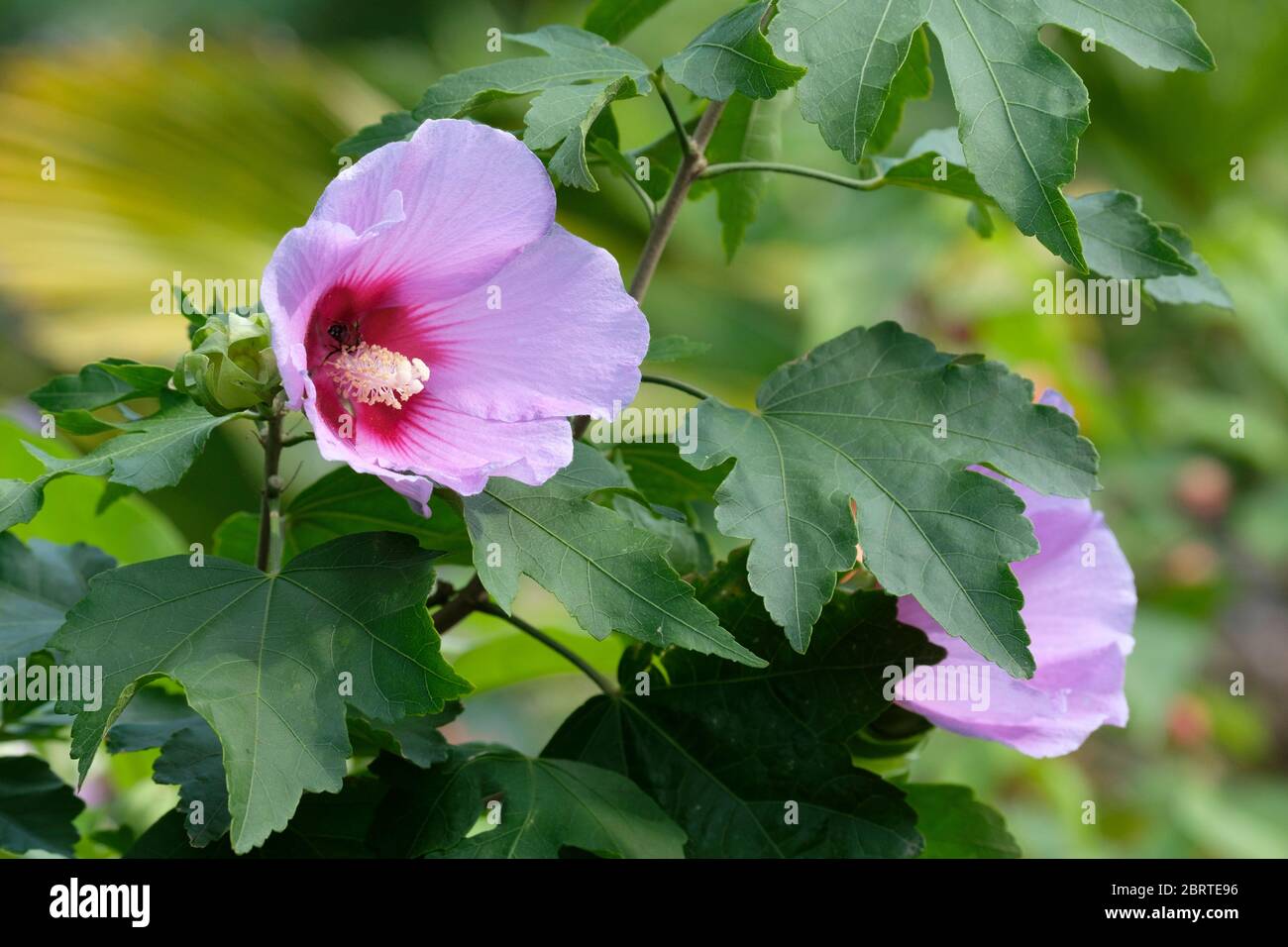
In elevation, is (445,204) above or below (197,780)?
above

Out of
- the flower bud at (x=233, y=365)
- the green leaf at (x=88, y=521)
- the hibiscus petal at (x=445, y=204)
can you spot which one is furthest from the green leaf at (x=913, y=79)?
the green leaf at (x=88, y=521)

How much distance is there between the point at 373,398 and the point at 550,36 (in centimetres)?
21

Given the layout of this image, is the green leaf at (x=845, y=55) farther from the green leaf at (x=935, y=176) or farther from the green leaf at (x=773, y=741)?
the green leaf at (x=773, y=741)

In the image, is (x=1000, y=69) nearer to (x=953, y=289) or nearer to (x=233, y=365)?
(x=233, y=365)

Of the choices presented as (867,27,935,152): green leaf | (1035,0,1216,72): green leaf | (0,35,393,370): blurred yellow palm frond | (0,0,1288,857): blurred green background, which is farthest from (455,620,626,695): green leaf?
(0,35,393,370): blurred yellow palm frond

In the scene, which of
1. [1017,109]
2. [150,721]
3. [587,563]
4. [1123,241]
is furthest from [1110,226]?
[150,721]

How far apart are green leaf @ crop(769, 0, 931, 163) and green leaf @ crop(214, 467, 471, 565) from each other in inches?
10.4

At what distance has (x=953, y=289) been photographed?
2.26m

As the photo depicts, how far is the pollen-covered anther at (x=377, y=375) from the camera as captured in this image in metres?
0.62

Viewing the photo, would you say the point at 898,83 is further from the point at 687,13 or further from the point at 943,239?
the point at 687,13

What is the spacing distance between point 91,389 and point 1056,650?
502mm

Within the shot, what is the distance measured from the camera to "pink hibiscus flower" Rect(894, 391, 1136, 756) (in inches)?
25.8

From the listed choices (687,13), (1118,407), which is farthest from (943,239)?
(687,13)

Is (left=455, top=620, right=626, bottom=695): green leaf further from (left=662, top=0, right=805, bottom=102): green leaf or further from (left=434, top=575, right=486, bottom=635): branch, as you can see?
(left=662, top=0, right=805, bottom=102): green leaf
